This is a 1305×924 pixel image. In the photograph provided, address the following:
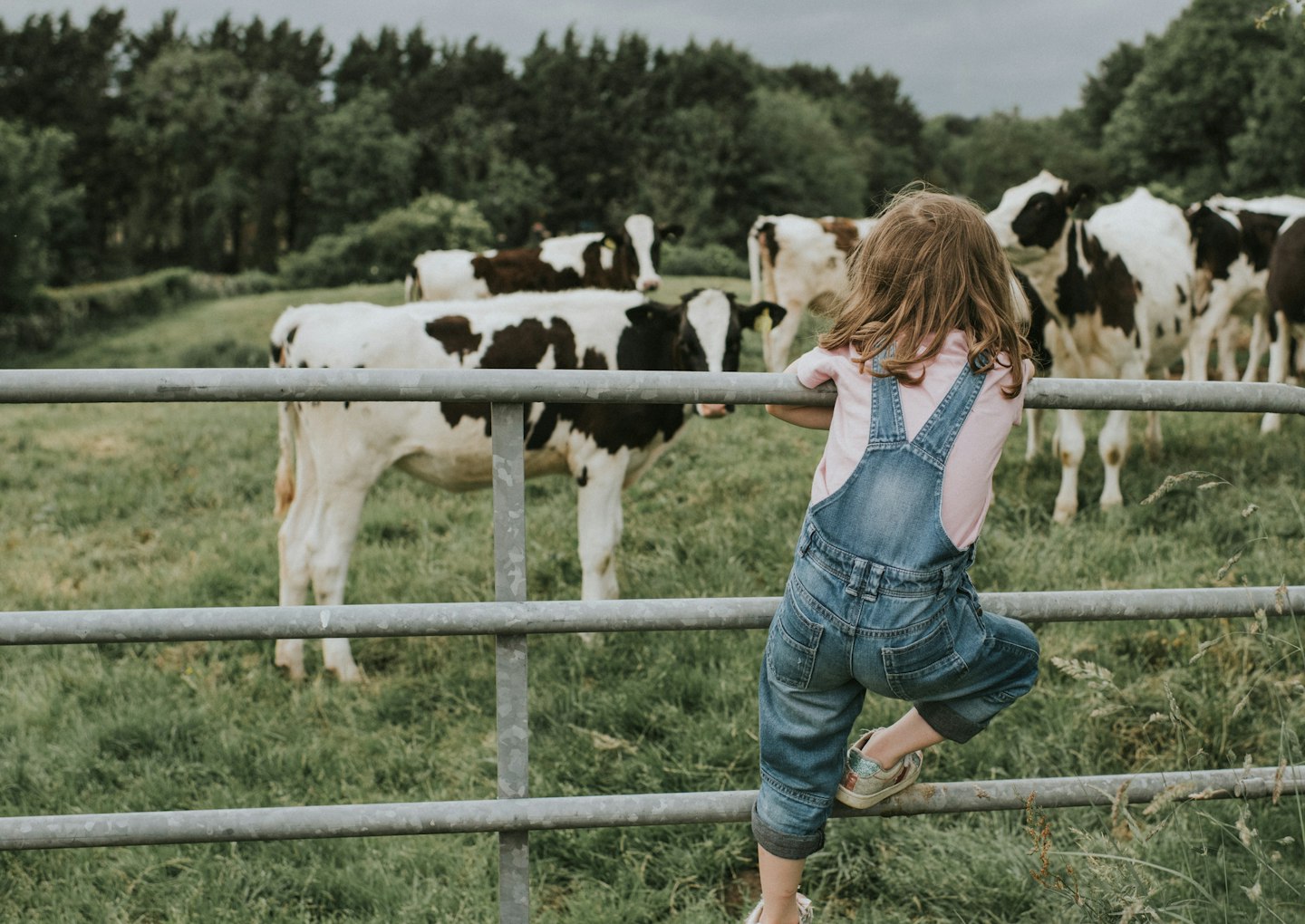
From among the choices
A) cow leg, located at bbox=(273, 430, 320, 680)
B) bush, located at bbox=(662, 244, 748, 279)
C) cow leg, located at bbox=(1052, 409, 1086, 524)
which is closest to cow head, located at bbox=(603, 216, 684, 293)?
cow leg, located at bbox=(1052, 409, 1086, 524)

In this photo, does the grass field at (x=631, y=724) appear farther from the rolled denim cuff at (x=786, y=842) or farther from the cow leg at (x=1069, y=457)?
the rolled denim cuff at (x=786, y=842)

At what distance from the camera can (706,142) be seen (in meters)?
54.2

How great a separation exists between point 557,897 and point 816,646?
61.8 inches

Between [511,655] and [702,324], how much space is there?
3.54m

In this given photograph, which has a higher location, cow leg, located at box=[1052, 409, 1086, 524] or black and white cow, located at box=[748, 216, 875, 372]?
black and white cow, located at box=[748, 216, 875, 372]

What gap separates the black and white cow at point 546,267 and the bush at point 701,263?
817 inches

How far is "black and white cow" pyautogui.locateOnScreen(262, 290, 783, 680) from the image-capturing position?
5.02 m

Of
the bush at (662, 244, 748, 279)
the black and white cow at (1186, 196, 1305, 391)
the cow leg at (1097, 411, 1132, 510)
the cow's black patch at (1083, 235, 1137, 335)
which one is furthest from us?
the bush at (662, 244, 748, 279)

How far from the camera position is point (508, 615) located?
198 centimetres

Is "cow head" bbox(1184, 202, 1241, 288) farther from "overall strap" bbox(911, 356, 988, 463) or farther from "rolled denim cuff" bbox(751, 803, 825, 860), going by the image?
"rolled denim cuff" bbox(751, 803, 825, 860)

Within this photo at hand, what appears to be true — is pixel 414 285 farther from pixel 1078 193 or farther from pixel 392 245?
pixel 392 245

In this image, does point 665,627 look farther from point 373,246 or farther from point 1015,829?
point 373,246

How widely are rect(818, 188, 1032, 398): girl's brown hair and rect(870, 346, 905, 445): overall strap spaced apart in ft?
0.05

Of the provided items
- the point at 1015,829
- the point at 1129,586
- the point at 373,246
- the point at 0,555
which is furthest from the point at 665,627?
the point at 373,246
